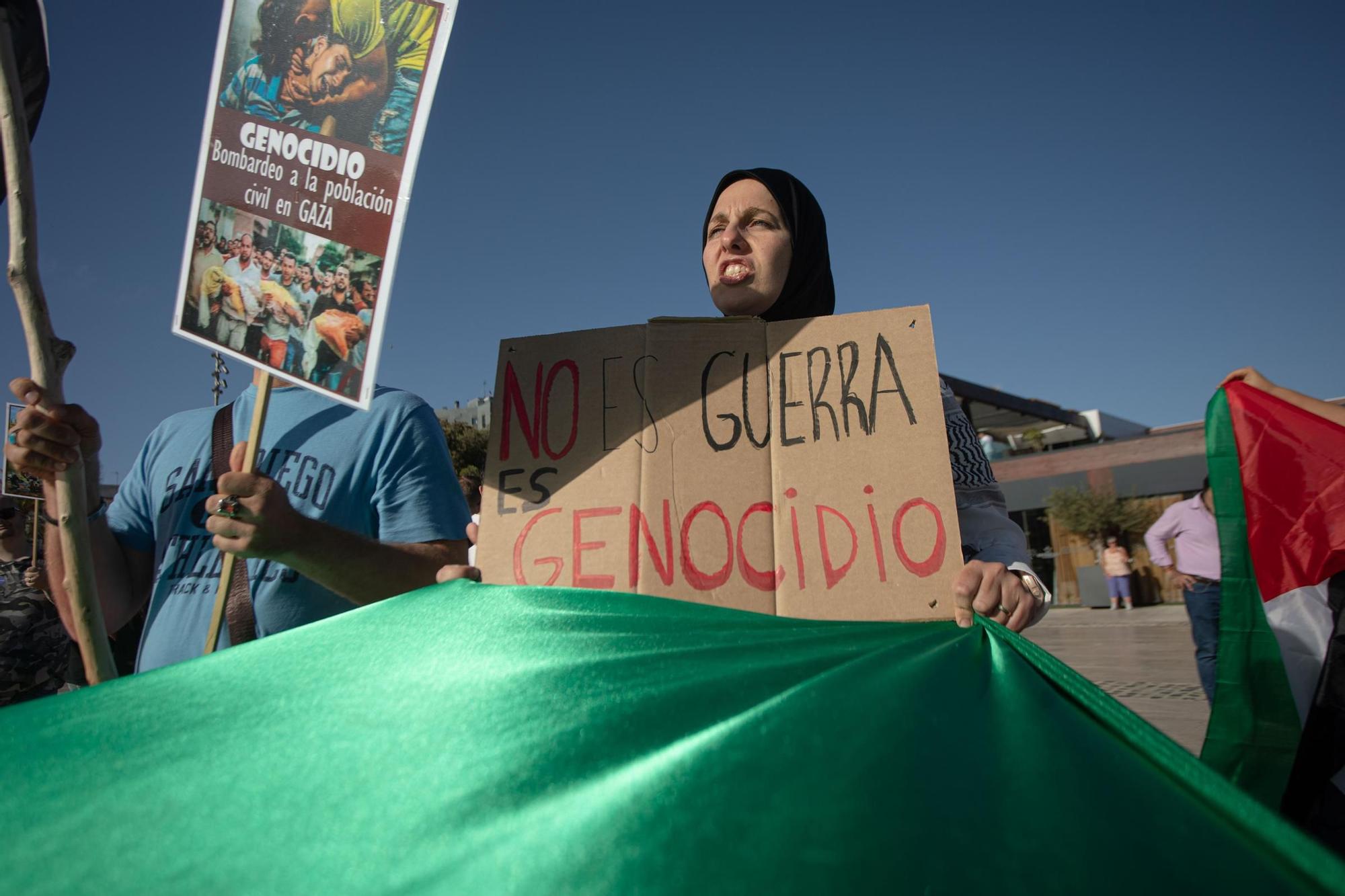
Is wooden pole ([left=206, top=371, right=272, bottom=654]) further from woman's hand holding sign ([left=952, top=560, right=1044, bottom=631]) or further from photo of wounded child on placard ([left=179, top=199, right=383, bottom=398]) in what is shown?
woman's hand holding sign ([left=952, top=560, right=1044, bottom=631])

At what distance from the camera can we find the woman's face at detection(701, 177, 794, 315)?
1.87 metres

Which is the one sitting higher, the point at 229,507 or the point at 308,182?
Result: the point at 308,182

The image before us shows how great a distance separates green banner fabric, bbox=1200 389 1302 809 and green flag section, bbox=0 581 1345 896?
997mm

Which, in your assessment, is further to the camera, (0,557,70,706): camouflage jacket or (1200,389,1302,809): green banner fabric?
(0,557,70,706): camouflage jacket

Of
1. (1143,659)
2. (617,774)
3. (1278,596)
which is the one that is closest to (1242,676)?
(1278,596)

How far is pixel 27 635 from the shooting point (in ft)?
12.5

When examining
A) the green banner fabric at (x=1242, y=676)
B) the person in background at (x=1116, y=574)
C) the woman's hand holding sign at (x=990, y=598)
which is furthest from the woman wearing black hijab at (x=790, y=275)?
the person in background at (x=1116, y=574)

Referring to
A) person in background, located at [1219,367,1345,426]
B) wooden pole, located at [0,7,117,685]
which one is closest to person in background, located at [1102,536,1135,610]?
person in background, located at [1219,367,1345,426]

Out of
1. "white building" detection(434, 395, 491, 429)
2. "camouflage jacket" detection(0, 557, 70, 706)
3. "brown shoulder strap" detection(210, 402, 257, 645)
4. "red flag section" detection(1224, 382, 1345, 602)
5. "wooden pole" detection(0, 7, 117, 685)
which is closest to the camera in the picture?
"wooden pole" detection(0, 7, 117, 685)

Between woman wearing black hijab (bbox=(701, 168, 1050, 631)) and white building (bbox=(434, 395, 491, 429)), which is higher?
white building (bbox=(434, 395, 491, 429))

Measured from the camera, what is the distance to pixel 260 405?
1656 millimetres

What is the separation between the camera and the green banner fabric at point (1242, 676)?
5.83ft

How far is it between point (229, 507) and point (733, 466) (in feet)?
3.23

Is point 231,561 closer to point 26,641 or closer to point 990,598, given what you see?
point 990,598
